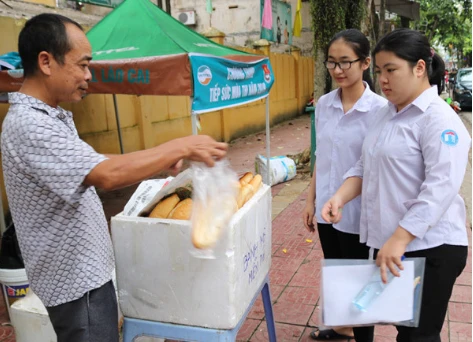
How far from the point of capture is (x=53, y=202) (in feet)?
4.48

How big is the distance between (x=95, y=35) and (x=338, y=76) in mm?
2735

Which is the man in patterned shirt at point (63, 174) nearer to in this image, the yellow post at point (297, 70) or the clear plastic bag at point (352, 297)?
the clear plastic bag at point (352, 297)

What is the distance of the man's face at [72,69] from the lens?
1371 mm

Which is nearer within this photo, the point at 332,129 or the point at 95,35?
the point at 332,129

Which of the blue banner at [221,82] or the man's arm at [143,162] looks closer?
the man's arm at [143,162]

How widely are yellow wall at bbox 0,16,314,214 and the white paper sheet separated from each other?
4426 mm

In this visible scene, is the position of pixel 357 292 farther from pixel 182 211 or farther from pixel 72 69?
pixel 72 69

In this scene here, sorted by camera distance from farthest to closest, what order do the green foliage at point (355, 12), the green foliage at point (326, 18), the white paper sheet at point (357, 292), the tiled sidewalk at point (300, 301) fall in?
the green foliage at point (355, 12) → the green foliage at point (326, 18) → the tiled sidewalk at point (300, 301) → the white paper sheet at point (357, 292)

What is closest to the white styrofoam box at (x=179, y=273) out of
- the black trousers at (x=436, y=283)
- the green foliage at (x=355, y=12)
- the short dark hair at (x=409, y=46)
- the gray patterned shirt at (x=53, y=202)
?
the gray patterned shirt at (x=53, y=202)

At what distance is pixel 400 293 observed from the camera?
5.28 ft

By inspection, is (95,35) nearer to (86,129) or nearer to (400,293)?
(86,129)

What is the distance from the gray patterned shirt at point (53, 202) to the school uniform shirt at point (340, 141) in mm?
1259

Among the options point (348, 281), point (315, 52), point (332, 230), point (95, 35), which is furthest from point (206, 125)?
point (348, 281)

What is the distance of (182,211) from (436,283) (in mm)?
1007
